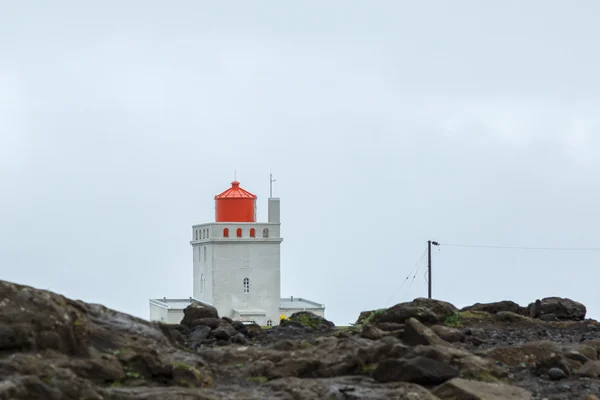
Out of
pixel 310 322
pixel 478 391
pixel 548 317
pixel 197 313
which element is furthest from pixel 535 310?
pixel 478 391

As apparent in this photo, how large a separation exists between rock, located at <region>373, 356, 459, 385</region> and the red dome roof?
7419cm

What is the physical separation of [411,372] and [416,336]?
1927 millimetres

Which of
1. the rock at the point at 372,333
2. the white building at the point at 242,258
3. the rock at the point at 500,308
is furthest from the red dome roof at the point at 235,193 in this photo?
the rock at the point at 372,333

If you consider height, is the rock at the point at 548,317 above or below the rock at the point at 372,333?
above

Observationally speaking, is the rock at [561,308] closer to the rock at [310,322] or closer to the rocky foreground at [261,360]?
the rock at [310,322]

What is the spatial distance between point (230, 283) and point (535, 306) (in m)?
65.1

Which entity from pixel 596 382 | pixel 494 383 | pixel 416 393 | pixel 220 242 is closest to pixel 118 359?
pixel 416 393

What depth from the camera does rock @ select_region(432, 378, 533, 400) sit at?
523 inches

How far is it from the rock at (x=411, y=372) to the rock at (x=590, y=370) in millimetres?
2413

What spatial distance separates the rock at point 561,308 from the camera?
2286 cm

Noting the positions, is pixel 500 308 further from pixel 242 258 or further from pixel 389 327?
pixel 242 258

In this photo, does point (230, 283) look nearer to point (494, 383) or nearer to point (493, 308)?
point (493, 308)

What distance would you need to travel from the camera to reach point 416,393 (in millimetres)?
12859

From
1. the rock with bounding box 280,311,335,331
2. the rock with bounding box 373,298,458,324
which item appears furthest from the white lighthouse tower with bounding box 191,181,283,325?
the rock with bounding box 373,298,458,324
